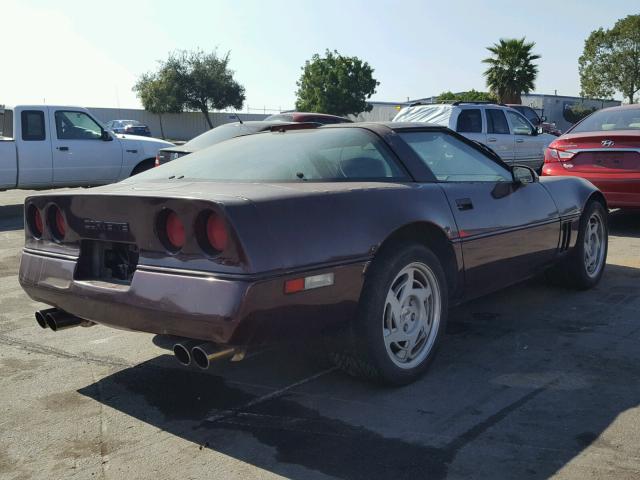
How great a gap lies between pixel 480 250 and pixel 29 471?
102 inches

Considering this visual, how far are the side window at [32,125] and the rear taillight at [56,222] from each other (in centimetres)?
794

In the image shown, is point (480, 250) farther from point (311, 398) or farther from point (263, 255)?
point (263, 255)

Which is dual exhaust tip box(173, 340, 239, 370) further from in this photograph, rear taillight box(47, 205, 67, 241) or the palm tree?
the palm tree

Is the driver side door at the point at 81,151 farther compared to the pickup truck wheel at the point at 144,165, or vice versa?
the pickup truck wheel at the point at 144,165

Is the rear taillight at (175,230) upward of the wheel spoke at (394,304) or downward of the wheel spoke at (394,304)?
upward

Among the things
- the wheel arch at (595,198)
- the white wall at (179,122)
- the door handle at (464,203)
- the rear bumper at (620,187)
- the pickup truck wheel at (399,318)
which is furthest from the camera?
the white wall at (179,122)

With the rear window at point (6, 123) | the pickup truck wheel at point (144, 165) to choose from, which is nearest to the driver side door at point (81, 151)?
the pickup truck wheel at point (144, 165)

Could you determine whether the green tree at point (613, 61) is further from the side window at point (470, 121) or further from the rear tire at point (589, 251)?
the rear tire at point (589, 251)

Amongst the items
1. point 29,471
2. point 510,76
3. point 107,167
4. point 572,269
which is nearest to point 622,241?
point 572,269

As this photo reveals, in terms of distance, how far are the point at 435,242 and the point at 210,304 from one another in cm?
150

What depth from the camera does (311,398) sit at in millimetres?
3379

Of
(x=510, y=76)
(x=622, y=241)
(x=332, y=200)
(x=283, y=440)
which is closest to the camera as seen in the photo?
(x=283, y=440)

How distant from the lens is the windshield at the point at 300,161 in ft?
11.7

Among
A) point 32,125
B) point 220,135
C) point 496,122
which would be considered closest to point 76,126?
point 32,125
